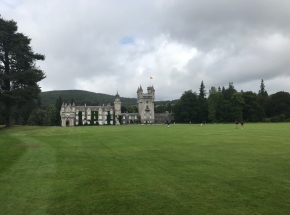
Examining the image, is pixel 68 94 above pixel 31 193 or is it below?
above

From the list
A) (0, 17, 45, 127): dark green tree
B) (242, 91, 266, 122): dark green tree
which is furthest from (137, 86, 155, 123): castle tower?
(0, 17, 45, 127): dark green tree

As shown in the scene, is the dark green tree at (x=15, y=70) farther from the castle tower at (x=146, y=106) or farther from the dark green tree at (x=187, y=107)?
the castle tower at (x=146, y=106)

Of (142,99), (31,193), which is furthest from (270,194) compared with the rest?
(142,99)

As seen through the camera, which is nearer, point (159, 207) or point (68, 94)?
point (159, 207)

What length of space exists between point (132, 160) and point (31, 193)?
5650 millimetres

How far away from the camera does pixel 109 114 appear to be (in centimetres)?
11650

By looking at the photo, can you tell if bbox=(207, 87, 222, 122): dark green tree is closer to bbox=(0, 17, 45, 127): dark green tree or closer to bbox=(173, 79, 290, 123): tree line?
bbox=(173, 79, 290, 123): tree line

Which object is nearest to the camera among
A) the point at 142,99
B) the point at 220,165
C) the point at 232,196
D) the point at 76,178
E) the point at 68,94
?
the point at 232,196

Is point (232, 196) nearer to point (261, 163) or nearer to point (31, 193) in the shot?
point (261, 163)

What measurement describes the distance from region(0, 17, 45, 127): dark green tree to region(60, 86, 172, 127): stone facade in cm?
6530

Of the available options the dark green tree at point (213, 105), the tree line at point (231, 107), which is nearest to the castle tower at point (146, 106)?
the tree line at point (231, 107)

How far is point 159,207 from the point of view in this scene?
637 centimetres

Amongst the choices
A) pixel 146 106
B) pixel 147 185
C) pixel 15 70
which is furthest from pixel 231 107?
pixel 147 185

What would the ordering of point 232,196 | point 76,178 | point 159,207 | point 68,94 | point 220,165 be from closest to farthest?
point 159,207 → point 232,196 → point 76,178 → point 220,165 → point 68,94
